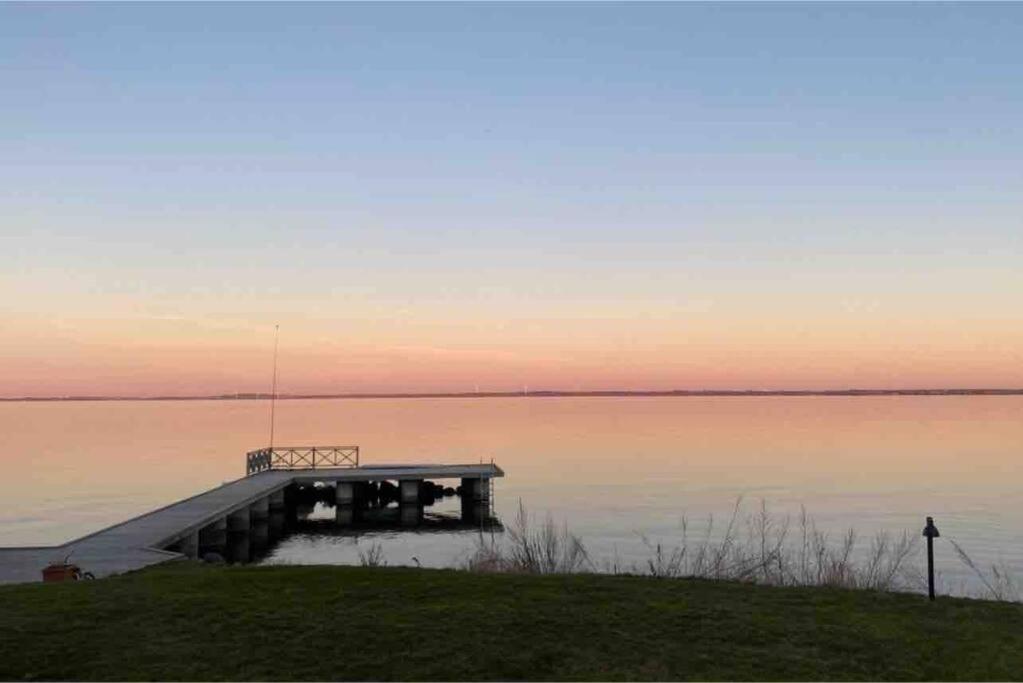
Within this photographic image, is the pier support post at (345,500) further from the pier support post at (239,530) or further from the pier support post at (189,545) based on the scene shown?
the pier support post at (189,545)

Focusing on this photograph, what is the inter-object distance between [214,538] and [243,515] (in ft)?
10.4

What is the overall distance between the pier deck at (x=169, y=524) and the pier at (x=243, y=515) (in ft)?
0.06

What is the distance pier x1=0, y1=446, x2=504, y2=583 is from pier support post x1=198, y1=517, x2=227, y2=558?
1.3 inches

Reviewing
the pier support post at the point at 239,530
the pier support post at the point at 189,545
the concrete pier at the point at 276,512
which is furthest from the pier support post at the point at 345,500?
the pier support post at the point at 189,545

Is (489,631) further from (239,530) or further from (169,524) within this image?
(239,530)

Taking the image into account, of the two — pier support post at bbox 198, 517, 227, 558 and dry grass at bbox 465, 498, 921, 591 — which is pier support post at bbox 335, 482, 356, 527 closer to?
dry grass at bbox 465, 498, 921, 591

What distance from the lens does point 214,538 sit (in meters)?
29.5

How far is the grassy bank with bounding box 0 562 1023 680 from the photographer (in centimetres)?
778

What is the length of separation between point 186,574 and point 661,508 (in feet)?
87.9

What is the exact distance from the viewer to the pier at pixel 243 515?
18719 mm

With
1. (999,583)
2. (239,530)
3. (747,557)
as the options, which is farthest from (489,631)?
(239,530)

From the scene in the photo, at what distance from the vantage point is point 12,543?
32.5 m

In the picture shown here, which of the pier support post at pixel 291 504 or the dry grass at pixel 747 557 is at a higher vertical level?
the dry grass at pixel 747 557

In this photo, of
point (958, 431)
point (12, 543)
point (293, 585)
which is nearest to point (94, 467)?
point (12, 543)
